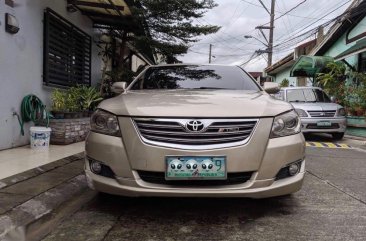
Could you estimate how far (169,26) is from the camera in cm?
1167

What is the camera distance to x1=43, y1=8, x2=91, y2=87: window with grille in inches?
311

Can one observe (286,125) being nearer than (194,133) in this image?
No

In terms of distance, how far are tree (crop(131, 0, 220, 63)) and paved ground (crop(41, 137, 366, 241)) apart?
744 cm

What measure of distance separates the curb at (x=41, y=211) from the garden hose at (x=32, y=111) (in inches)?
106

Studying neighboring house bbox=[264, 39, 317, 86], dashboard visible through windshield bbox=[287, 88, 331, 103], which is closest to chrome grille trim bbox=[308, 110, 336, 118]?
dashboard visible through windshield bbox=[287, 88, 331, 103]

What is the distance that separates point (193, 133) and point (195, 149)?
130mm

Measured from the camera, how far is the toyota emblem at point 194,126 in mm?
3320

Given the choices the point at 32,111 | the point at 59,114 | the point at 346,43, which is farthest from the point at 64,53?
the point at 346,43

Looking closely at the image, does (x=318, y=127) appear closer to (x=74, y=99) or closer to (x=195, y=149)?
(x=74, y=99)

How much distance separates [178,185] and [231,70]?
91.3 inches

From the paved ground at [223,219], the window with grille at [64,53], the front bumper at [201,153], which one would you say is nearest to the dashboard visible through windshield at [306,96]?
the window with grille at [64,53]

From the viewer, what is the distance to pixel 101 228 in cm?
339

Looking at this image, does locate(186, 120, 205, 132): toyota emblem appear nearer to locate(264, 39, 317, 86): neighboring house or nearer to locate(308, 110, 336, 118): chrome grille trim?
locate(308, 110, 336, 118): chrome grille trim

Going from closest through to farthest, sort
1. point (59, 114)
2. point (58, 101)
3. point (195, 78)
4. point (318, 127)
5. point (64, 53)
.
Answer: point (195, 78), point (59, 114), point (58, 101), point (64, 53), point (318, 127)
